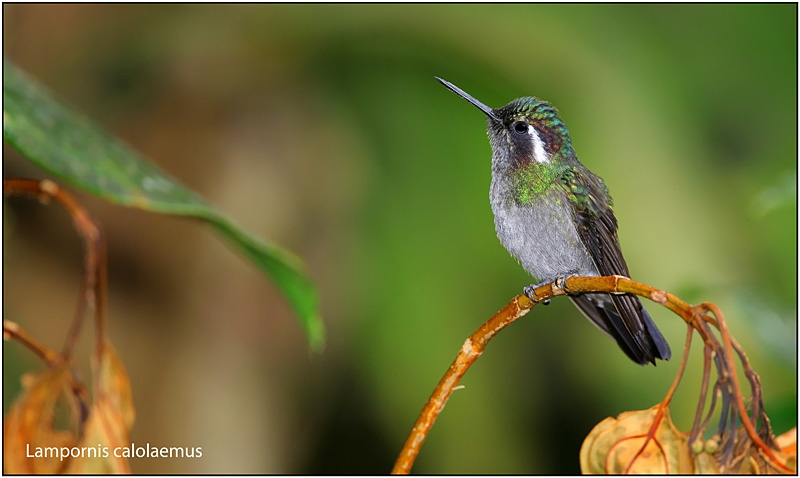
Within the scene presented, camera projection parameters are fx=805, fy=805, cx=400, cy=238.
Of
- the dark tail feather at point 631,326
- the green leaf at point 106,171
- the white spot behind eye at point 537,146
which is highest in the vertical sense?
the white spot behind eye at point 537,146

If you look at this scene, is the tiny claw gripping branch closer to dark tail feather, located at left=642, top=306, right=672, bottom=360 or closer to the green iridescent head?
dark tail feather, located at left=642, top=306, right=672, bottom=360

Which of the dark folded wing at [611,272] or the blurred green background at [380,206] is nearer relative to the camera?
the dark folded wing at [611,272]

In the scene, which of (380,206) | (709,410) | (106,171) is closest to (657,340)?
(709,410)

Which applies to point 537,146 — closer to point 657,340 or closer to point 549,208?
point 549,208

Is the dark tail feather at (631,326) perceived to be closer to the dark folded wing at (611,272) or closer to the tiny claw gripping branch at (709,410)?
the dark folded wing at (611,272)

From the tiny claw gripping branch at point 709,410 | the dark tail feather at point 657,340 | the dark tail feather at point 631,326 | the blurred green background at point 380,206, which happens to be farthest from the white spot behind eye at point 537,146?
the blurred green background at point 380,206

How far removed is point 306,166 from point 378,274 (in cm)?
62

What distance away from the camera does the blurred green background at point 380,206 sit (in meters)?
2.96

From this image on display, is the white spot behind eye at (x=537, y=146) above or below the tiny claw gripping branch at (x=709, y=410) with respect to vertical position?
above

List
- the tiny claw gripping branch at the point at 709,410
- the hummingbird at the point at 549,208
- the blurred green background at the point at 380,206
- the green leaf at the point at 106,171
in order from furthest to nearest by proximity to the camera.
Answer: the blurred green background at the point at 380,206 < the hummingbird at the point at 549,208 < the green leaf at the point at 106,171 < the tiny claw gripping branch at the point at 709,410

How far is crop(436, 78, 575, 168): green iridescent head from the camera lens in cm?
161

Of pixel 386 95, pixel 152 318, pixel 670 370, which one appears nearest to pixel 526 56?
pixel 386 95

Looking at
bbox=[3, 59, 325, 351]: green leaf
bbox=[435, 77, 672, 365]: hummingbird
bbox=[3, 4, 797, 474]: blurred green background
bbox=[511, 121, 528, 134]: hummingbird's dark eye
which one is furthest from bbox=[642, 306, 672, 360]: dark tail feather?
bbox=[3, 4, 797, 474]: blurred green background

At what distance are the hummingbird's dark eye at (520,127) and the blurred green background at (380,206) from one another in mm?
1256
